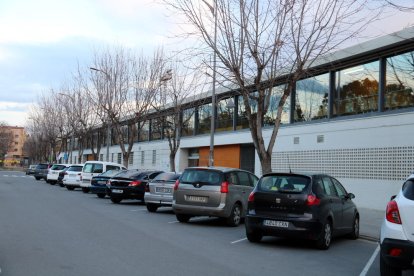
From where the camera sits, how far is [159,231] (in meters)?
12.2

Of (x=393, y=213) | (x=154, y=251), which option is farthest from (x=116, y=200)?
(x=393, y=213)

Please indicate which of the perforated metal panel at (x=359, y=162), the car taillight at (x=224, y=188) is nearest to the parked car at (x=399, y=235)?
the car taillight at (x=224, y=188)

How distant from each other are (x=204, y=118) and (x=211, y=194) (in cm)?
2355

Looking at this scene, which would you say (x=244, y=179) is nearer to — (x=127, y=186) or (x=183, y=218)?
(x=183, y=218)

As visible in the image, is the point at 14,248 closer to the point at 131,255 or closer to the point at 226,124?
the point at 131,255

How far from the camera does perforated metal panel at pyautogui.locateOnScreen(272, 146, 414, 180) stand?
18.9 metres

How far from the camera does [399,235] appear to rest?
6742 millimetres

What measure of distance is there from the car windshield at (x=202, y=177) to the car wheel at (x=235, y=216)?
939mm

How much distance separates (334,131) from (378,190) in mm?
3727

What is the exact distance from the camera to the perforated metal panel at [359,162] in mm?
18906

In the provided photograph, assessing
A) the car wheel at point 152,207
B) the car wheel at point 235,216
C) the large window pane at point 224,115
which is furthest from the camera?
the large window pane at point 224,115

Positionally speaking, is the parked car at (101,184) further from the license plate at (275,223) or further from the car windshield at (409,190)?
the car windshield at (409,190)

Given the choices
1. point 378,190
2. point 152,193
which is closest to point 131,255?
point 152,193

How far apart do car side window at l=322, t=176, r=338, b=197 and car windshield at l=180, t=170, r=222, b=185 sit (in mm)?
3306
